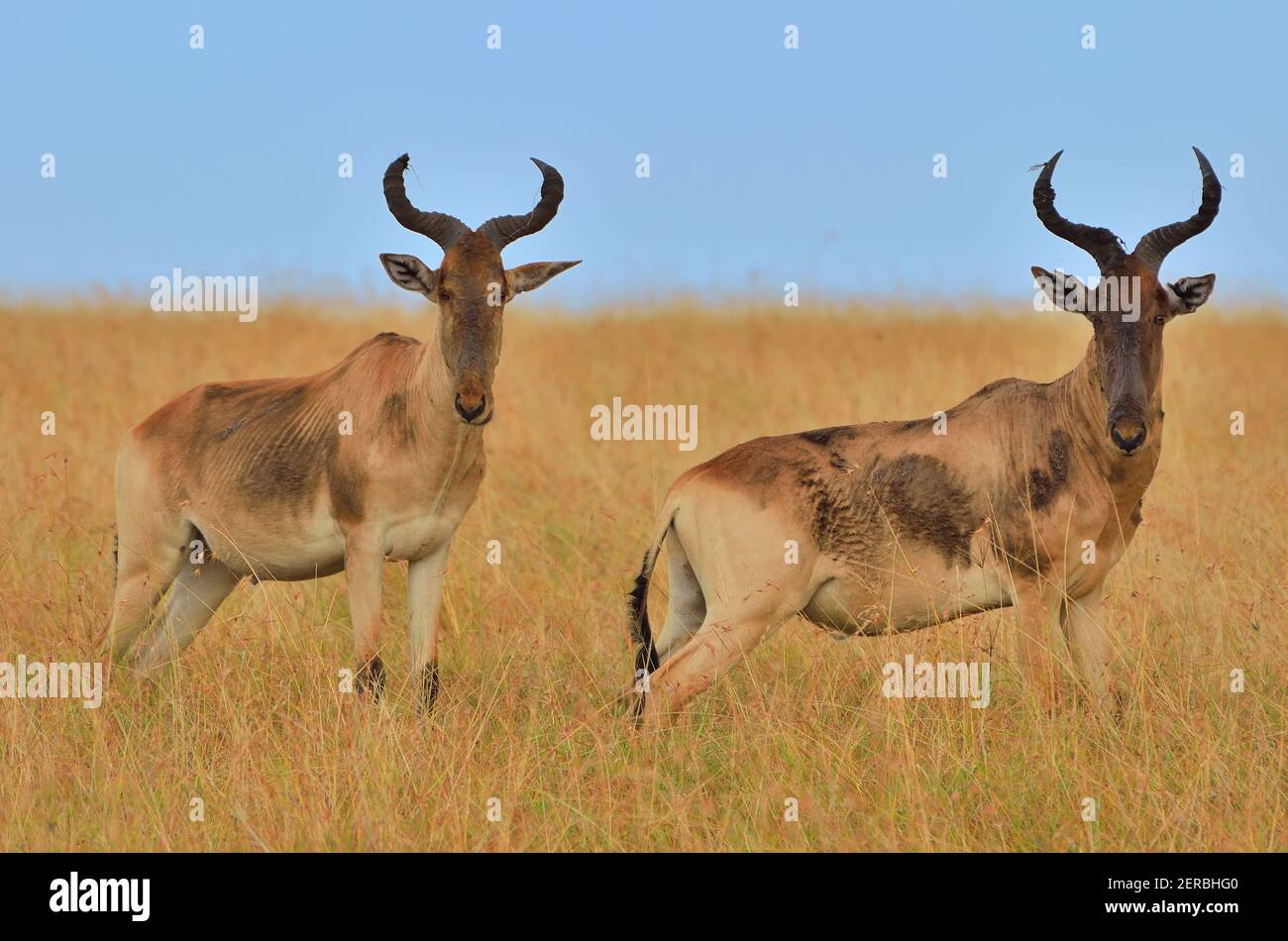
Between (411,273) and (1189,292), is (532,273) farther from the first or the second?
(1189,292)

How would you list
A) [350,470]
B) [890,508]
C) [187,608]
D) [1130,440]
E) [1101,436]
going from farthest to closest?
[187,608], [350,470], [890,508], [1101,436], [1130,440]

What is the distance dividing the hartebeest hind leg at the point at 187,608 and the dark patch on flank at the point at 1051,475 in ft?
15.1

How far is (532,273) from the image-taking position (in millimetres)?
8672

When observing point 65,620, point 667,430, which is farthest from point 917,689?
point 667,430

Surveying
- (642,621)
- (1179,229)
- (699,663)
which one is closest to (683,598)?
(642,621)

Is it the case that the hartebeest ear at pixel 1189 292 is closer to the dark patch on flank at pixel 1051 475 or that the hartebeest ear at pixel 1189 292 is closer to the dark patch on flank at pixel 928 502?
the dark patch on flank at pixel 1051 475

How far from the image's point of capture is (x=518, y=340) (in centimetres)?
2067

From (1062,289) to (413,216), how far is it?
339cm

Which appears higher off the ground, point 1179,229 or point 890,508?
point 1179,229

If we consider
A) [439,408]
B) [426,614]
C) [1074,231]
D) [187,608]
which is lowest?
[426,614]

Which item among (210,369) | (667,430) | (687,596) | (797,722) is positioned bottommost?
(797,722)

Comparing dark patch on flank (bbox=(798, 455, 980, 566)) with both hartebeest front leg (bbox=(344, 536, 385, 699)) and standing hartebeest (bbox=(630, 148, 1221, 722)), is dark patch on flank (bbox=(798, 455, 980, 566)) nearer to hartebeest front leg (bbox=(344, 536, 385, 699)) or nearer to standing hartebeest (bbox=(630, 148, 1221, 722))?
standing hartebeest (bbox=(630, 148, 1221, 722))

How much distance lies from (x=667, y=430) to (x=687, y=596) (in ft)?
24.5
